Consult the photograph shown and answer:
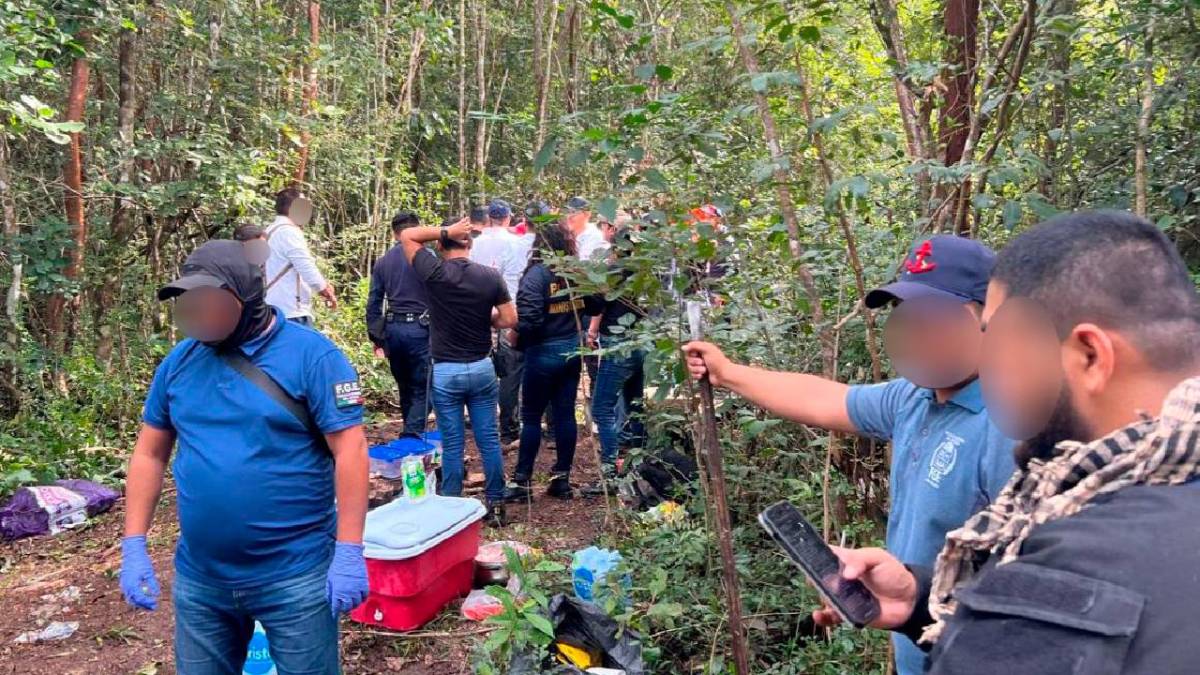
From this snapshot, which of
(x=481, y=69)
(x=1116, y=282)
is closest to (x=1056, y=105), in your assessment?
(x=1116, y=282)

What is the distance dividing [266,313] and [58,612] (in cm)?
334

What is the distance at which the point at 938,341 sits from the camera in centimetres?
193

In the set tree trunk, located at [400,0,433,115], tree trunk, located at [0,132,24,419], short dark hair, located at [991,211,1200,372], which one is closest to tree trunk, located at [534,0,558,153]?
tree trunk, located at [400,0,433,115]

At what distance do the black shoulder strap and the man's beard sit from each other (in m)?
2.31

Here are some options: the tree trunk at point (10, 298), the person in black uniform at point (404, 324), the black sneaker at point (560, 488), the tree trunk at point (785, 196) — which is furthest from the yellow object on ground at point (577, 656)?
the tree trunk at point (10, 298)

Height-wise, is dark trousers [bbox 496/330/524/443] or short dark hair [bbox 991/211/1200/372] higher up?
short dark hair [bbox 991/211/1200/372]

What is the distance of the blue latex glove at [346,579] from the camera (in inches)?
110

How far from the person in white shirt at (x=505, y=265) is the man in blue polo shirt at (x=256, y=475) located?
4.50 meters

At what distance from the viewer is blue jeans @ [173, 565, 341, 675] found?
2.80m

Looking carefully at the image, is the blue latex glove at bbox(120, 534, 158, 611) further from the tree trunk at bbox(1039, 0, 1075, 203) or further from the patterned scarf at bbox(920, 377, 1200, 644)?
the tree trunk at bbox(1039, 0, 1075, 203)

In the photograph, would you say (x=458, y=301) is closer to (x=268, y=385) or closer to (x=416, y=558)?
(x=416, y=558)

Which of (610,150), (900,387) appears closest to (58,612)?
(610,150)

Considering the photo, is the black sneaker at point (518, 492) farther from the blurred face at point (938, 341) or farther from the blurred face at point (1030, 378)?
the blurred face at point (1030, 378)

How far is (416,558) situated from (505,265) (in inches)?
151
